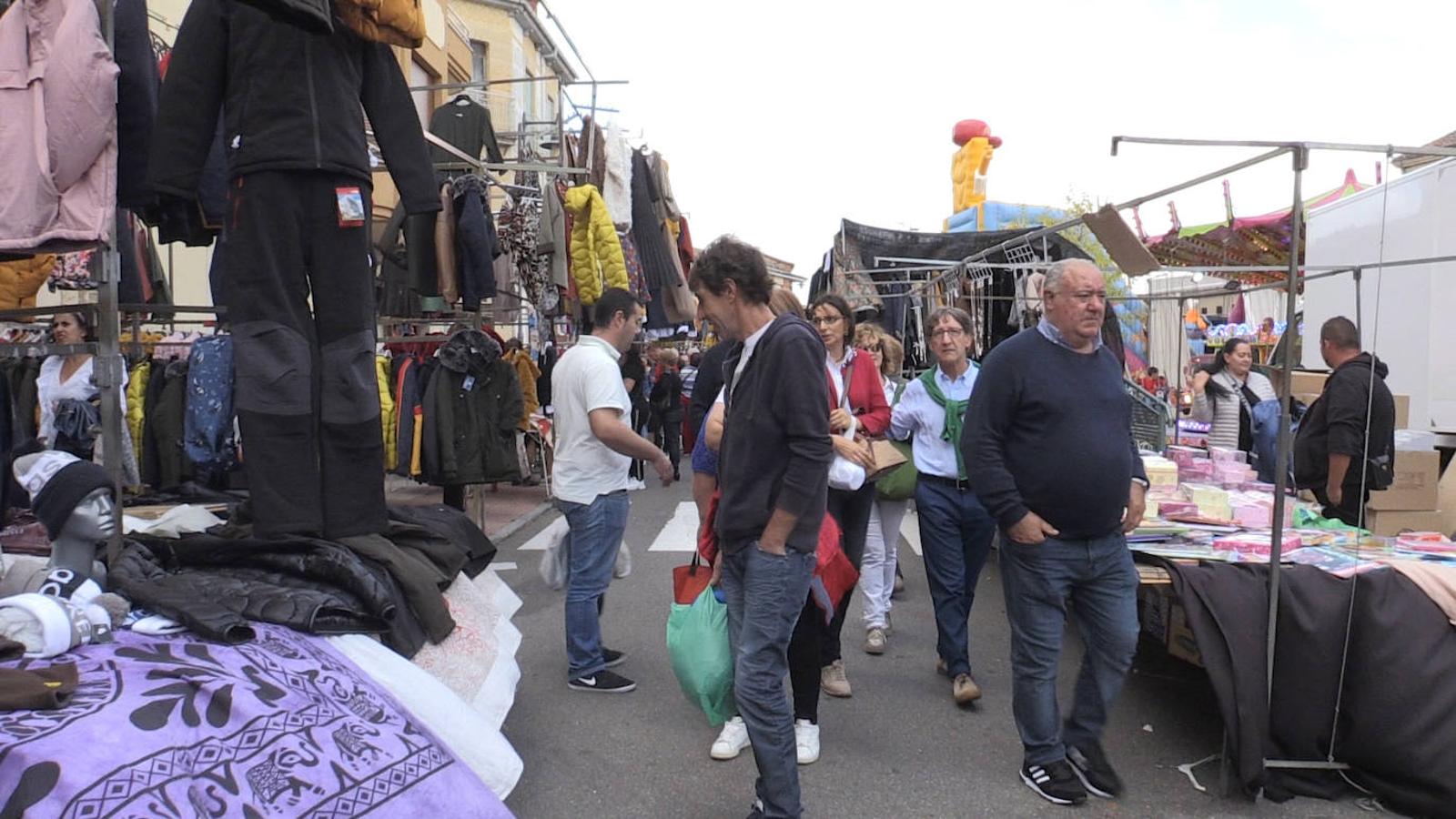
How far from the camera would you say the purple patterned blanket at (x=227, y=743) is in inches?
81.4

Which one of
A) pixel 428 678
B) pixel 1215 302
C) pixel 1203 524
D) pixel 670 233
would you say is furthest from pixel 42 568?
pixel 1215 302

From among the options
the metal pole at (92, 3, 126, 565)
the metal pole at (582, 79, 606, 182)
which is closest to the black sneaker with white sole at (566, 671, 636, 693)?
the metal pole at (92, 3, 126, 565)

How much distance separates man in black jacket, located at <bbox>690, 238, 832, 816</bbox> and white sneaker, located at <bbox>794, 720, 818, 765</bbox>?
75cm

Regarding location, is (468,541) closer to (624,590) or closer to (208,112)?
(208,112)

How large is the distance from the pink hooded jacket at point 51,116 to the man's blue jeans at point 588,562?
2285 mm

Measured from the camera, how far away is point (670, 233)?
35.0 ft

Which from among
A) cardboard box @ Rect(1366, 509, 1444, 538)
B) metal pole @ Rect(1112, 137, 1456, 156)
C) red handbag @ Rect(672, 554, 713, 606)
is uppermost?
metal pole @ Rect(1112, 137, 1456, 156)

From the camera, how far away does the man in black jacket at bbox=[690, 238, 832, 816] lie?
2.96 metres

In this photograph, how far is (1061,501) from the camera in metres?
3.47

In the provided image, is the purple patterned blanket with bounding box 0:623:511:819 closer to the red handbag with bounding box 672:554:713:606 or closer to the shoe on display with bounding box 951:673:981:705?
the red handbag with bounding box 672:554:713:606

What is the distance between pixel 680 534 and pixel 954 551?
441cm

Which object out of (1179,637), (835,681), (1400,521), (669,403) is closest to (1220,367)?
(1400,521)

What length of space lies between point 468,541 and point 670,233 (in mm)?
7130

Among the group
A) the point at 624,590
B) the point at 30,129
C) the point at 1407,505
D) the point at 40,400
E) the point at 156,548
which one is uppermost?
the point at 30,129
